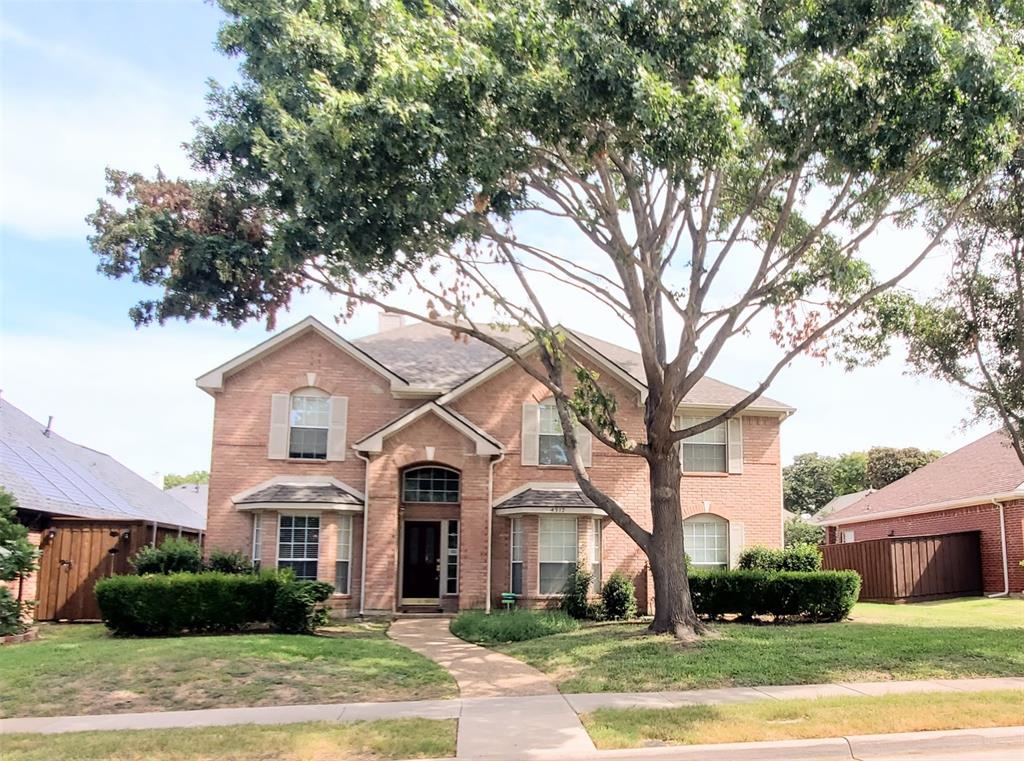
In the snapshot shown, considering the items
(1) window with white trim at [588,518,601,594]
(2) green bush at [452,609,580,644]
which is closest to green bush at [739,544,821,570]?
(1) window with white trim at [588,518,601,594]

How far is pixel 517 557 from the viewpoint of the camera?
64.9 ft

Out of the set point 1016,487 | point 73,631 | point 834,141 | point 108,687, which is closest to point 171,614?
point 73,631

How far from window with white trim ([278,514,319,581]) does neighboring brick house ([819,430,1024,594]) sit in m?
15.8

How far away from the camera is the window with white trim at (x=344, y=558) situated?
19.4m

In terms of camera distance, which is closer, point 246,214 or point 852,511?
point 246,214

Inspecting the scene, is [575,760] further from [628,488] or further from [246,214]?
[628,488]

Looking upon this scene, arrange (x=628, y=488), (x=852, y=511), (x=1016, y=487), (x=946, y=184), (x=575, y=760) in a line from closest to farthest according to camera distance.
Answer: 1. (x=575, y=760)
2. (x=946, y=184)
3. (x=628, y=488)
4. (x=1016, y=487)
5. (x=852, y=511)

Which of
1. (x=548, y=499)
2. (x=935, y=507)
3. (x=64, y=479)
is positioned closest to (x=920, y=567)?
(x=935, y=507)

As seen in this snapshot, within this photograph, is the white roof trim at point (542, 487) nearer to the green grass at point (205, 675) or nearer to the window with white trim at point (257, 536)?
the window with white trim at point (257, 536)

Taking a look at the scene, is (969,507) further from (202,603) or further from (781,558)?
(202,603)

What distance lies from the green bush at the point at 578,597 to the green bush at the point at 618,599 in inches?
16.4

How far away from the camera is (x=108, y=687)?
10703mm

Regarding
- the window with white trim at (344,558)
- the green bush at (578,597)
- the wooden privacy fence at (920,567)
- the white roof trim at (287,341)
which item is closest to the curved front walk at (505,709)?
the green bush at (578,597)

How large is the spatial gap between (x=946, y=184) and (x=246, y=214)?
36.0 ft
